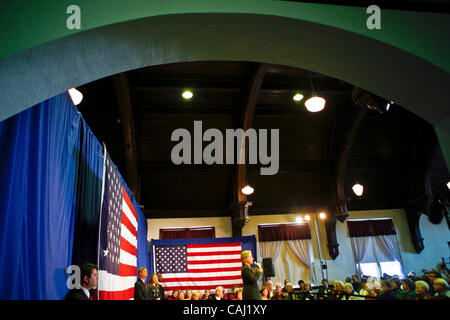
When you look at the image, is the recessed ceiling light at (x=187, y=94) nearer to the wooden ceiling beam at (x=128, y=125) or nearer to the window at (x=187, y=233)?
the wooden ceiling beam at (x=128, y=125)

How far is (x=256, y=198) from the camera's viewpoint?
1068 cm

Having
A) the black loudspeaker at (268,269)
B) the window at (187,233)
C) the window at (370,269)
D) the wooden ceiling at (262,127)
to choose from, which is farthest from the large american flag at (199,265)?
the window at (370,269)

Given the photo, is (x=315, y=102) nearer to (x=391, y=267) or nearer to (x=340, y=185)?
(x=340, y=185)

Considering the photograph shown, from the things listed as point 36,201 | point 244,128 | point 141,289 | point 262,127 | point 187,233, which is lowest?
point 141,289

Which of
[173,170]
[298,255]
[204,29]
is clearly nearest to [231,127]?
[173,170]

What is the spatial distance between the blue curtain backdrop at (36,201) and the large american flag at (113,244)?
23.0 inches

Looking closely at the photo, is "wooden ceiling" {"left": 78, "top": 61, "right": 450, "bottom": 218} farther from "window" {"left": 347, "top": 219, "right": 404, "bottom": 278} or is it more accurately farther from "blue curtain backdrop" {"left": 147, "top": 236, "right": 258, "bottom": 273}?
"blue curtain backdrop" {"left": 147, "top": 236, "right": 258, "bottom": 273}

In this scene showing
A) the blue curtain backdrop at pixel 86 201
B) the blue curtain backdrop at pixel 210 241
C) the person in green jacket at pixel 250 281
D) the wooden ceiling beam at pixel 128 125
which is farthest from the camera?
the blue curtain backdrop at pixel 210 241

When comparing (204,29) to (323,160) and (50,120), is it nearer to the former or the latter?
(50,120)

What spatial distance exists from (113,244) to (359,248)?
9.66 metres

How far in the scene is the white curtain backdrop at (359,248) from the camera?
34.7 ft

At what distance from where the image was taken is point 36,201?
220 cm

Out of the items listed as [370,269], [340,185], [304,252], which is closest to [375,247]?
[370,269]
